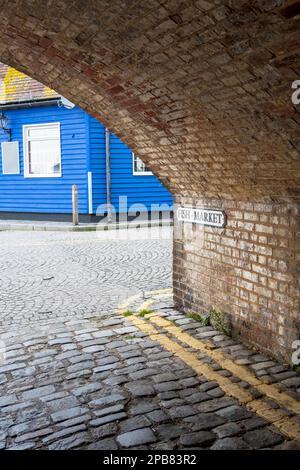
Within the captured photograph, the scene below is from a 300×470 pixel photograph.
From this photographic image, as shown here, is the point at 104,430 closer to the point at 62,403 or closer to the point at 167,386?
the point at 62,403

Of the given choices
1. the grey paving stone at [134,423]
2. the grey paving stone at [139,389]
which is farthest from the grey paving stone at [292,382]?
the grey paving stone at [134,423]

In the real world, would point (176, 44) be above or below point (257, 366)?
above

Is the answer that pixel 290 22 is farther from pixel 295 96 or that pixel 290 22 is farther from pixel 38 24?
pixel 38 24

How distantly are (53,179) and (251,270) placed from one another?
13.8m

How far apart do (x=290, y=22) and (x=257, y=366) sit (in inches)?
121

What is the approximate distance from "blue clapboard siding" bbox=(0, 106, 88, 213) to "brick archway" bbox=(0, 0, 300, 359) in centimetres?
1114

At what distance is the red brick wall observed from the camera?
173 inches

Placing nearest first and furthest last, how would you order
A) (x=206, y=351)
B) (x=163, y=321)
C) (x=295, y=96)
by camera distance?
1. (x=295, y=96)
2. (x=206, y=351)
3. (x=163, y=321)

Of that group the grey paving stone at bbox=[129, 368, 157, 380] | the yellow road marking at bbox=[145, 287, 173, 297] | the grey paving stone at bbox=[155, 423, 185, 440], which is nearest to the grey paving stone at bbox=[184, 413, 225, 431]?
the grey paving stone at bbox=[155, 423, 185, 440]

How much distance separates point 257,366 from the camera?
14.8ft

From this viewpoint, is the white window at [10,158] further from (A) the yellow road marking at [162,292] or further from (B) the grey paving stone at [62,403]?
(B) the grey paving stone at [62,403]

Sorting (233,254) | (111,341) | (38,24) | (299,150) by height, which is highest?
(38,24)

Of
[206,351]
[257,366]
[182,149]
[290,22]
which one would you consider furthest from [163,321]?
[290,22]

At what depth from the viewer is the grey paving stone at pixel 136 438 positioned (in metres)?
3.25
